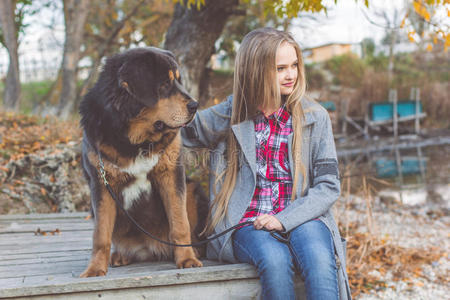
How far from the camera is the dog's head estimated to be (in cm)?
226

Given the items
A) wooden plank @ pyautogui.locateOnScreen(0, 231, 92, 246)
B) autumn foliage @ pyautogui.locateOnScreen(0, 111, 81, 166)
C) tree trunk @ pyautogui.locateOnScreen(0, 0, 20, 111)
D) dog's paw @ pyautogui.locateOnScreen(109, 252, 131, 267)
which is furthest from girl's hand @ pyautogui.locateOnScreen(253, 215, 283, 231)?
tree trunk @ pyautogui.locateOnScreen(0, 0, 20, 111)

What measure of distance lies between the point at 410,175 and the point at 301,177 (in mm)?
9252

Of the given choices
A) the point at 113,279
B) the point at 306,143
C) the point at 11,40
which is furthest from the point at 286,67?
the point at 11,40

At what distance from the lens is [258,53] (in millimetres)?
2600

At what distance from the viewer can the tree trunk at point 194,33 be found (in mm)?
5617

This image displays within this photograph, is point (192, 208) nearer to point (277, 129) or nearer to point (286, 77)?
point (277, 129)

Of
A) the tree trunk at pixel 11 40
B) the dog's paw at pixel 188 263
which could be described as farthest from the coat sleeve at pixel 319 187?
the tree trunk at pixel 11 40

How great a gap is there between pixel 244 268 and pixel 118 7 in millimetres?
A: 14138

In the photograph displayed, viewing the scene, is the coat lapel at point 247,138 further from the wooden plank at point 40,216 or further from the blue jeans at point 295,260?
the wooden plank at point 40,216

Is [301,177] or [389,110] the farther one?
[389,110]

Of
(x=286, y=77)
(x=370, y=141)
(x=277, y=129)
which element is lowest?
(x=370, y=141)

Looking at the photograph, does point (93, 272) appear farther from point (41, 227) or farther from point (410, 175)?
point (410, 175)

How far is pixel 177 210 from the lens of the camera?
2.47 m

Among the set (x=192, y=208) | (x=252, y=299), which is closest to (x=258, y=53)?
(x=192, y=208)
